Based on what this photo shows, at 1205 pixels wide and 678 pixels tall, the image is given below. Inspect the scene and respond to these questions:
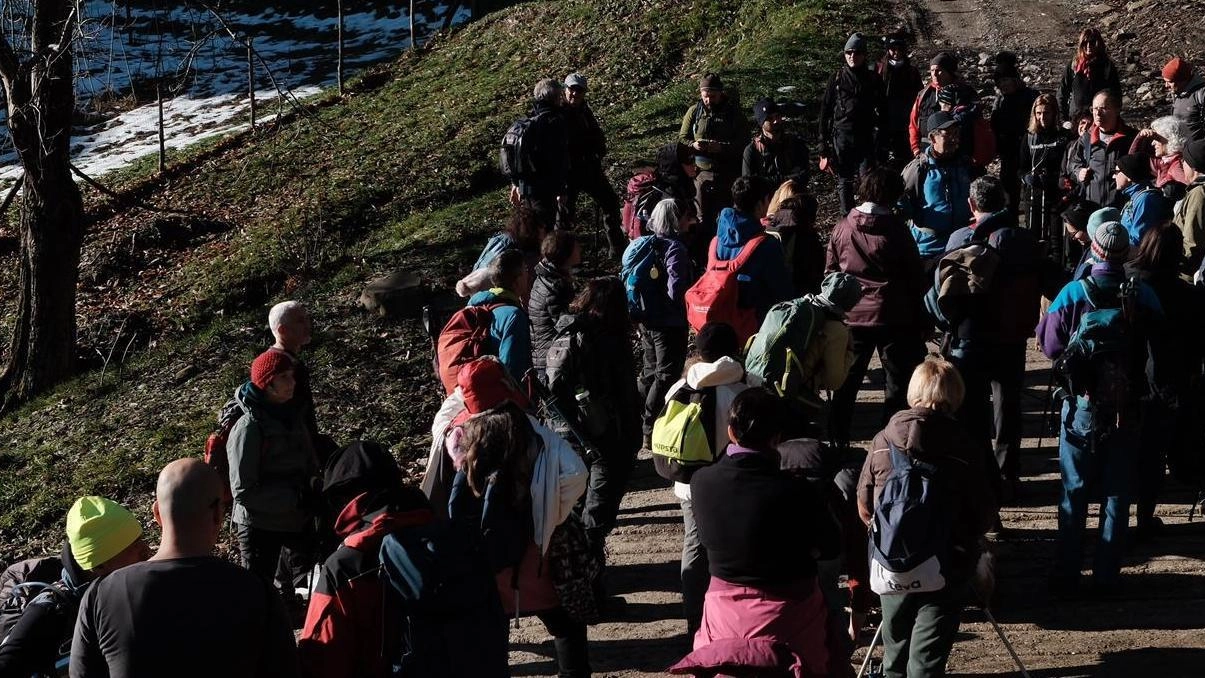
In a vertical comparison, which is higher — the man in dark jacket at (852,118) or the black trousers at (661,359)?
the man in dark jacket at (852,118)

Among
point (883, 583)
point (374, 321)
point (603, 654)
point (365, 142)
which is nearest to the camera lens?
point (883, 583)

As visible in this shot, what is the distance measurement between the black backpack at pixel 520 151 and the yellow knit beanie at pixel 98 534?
Result: 6.55 m

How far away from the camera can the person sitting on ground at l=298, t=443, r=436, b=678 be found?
4594 millimetres

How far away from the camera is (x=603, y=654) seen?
6938 mm

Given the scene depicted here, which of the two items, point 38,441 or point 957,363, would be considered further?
point 38,441

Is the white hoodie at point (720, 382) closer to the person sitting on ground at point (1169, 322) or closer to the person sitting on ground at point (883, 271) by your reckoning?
the person sitting on ground at point (883, 271)

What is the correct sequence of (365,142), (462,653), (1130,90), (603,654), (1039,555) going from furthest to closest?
(365,142), (1130,90), (1039,555), (603,654), (462,653)

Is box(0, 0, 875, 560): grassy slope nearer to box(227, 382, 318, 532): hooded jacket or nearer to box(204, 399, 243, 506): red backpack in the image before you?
box(204, 399, 243, 506): red backpack

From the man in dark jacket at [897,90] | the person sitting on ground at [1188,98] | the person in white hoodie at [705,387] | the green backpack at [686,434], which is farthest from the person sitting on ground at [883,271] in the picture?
the man in dark jacket at [897,90]

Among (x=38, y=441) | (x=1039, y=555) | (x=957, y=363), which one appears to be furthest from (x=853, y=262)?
(x=38, y=441)

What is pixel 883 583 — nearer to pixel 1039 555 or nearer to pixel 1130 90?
pixel 1039 555

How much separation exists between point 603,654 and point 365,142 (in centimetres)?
1709

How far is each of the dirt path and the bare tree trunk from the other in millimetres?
7565

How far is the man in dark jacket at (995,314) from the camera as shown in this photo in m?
7.55
